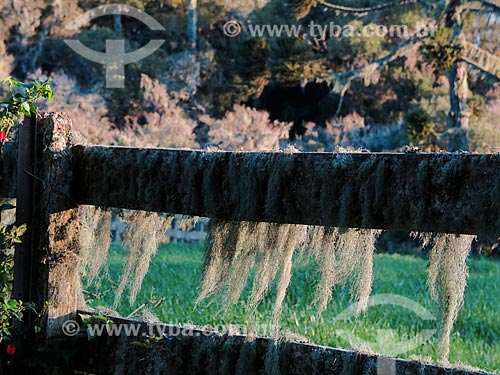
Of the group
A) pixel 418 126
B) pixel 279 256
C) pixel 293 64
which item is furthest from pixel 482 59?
pixel 279 256

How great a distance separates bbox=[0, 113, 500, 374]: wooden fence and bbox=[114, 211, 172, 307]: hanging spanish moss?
0.65 ft

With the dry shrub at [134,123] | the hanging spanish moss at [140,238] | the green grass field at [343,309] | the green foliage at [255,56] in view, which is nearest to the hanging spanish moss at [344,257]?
the green grass field at [343,309]

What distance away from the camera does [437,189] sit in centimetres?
270

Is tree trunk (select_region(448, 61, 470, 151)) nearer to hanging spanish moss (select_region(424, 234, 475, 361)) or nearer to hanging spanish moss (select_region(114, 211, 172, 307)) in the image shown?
hanging spanish moss (select_region(114, 211, 172, 307))

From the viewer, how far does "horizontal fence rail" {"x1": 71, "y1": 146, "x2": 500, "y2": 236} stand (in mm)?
2629

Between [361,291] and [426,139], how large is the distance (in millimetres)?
16229

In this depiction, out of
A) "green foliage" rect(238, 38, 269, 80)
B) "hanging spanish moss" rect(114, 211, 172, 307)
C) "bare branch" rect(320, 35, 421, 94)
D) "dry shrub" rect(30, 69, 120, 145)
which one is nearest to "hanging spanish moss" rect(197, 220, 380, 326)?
"hanging spanish moss" rect(114, 211, 172, 307)

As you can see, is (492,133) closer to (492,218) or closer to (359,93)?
(359,93)

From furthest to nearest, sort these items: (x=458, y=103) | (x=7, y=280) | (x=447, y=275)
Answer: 1. (x=458, y=103)
2. (x=7, y=280)
3. (x=447, y=275)

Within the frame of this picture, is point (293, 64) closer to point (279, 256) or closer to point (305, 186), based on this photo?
point (279, 256)

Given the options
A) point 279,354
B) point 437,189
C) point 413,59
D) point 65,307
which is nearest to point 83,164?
point 65,307

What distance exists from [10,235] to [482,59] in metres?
17.4

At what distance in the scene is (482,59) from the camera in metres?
19.0

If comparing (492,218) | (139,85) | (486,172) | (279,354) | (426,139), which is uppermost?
(139,85)
